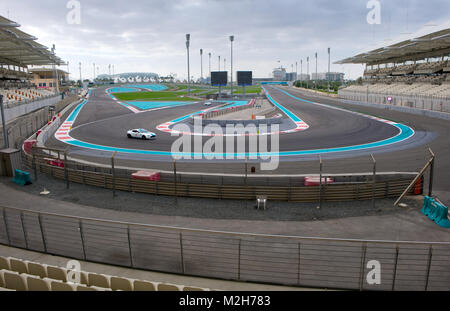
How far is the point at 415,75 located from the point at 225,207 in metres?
77.1

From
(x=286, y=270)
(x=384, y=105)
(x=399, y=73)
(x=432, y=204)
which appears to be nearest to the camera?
(x=286, y=270)

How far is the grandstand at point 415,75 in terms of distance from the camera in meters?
51.4

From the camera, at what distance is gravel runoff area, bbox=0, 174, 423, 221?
13.3 metres

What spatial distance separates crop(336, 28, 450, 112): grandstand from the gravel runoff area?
3913cm

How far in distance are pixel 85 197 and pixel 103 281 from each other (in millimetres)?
9469

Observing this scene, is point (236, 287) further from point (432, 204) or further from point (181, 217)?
point (432, 204)

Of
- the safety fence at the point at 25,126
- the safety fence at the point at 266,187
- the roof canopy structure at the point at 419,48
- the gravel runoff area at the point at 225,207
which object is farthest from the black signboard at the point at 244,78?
the gravel runoff area at the point at 225,207

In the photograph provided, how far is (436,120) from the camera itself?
41.7 meters

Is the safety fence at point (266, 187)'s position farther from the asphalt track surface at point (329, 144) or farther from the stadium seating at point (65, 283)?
the stadium seating at point (65, 283)

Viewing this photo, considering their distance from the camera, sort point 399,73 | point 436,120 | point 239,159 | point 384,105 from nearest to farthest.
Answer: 1. point 239,159
2. point 436,120
3. point 384,105
4. point 399,73

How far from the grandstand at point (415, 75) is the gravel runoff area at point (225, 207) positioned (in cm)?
3913

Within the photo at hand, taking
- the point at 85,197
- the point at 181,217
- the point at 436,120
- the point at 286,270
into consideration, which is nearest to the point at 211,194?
the point at 181,217
